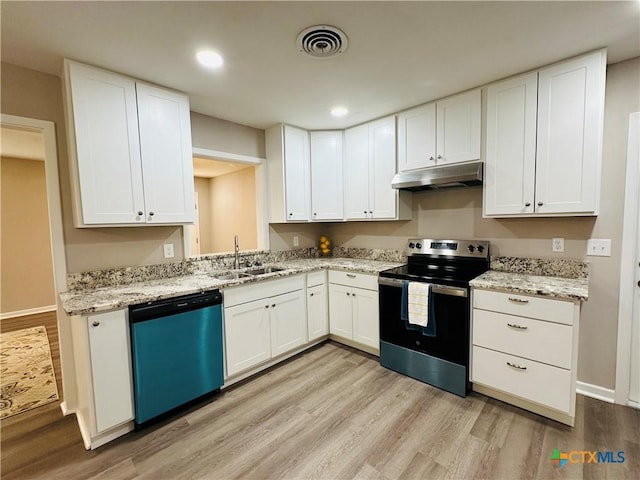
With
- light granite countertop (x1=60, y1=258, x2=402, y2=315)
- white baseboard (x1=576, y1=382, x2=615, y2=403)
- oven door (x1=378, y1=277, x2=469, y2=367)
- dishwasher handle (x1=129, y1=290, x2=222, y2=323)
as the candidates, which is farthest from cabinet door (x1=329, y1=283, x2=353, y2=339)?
white baseboard (x1=576, y1=382, x2=615, y2=403)

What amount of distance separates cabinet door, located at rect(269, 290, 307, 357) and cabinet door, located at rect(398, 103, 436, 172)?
1691mm

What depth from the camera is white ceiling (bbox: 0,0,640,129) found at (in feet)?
4.97

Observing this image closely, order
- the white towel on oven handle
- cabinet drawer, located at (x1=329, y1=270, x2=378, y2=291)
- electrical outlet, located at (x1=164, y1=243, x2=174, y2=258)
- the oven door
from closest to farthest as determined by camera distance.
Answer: the oven door < the white towel on oven handle < electrical outlet, located at (x1=164, y1=243, x2=174, y2=258) < cabinet drawer, located at (x1=329, y1=270, x2=378, y2=291)

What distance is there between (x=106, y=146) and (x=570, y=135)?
3236mm

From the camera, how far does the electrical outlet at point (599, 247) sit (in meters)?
2.14

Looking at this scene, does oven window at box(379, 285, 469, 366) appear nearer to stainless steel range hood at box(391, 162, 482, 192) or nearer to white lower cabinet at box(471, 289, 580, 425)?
white lower cabinet at box(471, 289, 580, 425)

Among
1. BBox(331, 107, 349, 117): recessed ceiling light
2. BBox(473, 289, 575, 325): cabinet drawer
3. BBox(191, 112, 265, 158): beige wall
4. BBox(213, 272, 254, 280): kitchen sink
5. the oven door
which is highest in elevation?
BBox(331, 107, 349, 117): recessed ceiling light

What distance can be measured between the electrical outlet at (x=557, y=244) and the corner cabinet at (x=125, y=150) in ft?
9.75

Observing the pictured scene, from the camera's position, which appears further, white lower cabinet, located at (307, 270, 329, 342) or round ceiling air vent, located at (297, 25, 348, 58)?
white lower cabinet, located at (307, 270, 329, 342)

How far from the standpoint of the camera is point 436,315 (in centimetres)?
237

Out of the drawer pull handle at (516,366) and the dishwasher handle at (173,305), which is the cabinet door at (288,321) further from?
the drawer pull handle at (516,366)

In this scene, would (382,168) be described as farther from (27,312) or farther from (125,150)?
(27,312)

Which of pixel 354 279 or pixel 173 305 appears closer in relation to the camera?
pixel 173 305

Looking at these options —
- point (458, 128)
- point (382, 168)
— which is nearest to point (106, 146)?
point (382, 168)
